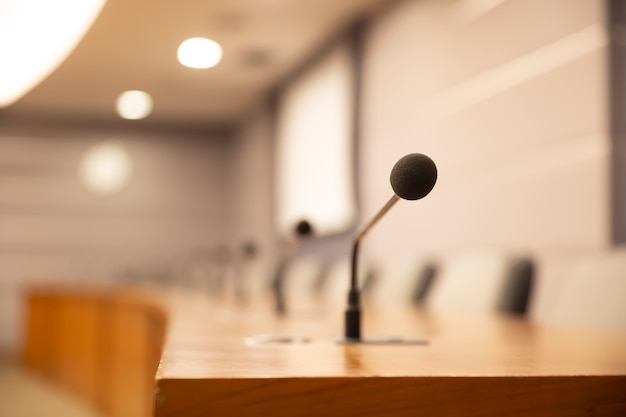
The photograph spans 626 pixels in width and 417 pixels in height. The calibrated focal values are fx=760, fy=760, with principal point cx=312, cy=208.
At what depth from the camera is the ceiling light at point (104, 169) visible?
362 inches

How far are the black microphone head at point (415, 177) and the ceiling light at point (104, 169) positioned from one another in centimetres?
853

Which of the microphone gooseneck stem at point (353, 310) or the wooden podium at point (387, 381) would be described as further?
the microphone gooseneck stem at point (353, 310)

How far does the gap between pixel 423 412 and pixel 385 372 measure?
0.07 m

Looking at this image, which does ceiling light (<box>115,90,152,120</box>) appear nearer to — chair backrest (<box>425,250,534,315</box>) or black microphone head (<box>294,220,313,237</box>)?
chair backrest (<box>425,250,534,315</box>)

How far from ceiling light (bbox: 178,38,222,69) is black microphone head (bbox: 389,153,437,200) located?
4.79m

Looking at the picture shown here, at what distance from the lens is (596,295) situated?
214 centimetres

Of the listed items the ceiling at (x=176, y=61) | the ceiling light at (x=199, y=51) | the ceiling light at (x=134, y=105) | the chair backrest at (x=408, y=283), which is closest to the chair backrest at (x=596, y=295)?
the chair backrest at (x=408, y=283)

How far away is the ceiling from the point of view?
529 cm

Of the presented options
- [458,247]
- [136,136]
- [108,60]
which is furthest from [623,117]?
[136,136]

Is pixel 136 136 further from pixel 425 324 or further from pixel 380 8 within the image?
pixel 425 324

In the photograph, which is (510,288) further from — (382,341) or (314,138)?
(314,138)

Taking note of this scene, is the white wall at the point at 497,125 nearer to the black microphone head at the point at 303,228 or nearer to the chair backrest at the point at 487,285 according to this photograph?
the chair backrest at the point at 487,285

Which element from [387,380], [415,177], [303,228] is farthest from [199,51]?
[387,380]

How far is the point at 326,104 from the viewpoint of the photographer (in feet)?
19.8
